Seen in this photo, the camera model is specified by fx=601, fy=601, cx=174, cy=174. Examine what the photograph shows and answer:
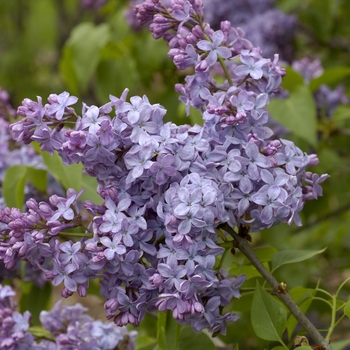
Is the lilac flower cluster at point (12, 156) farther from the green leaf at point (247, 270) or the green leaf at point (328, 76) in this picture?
the green leaf at point (328, 76)

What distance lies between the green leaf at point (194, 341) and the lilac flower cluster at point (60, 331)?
0.16 meters

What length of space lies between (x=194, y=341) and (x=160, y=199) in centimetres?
28

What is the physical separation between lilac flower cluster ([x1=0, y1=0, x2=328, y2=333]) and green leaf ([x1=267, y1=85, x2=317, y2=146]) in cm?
63

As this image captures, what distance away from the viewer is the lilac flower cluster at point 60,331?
1.04 meters

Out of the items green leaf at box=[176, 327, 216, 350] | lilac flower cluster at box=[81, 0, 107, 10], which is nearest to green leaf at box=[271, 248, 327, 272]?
green leaf at box=[176, 327, 216, 350]

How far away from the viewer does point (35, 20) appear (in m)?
3.90

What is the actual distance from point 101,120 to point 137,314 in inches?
10.6

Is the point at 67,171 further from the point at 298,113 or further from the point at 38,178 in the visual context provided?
the point at 298,113

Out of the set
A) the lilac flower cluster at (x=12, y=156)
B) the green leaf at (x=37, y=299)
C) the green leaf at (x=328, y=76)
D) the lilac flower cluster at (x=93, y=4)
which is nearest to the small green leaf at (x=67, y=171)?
the lilac flower cluster at (x=12, y=156)

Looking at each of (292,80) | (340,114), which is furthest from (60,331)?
(340,114)

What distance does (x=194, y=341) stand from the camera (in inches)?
37.7

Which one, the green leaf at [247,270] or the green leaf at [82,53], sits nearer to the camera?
the green leaf at [247,270]

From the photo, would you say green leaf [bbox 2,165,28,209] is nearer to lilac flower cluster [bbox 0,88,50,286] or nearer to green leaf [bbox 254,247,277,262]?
lilac flower cluster [bbox 0,88,50,286]

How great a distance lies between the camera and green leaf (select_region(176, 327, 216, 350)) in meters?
0.95
